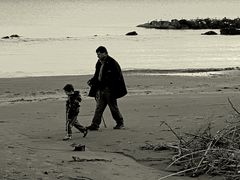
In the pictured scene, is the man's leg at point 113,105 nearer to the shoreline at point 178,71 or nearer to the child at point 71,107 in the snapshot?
the child at point 71,107

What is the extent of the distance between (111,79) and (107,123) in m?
1.71

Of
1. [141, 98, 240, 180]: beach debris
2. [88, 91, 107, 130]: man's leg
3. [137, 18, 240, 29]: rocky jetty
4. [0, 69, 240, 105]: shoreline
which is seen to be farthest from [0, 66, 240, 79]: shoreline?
[137, 18, 240, 29]: rocky jetty

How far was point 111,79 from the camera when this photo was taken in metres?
12.3

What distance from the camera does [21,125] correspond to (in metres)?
13.3

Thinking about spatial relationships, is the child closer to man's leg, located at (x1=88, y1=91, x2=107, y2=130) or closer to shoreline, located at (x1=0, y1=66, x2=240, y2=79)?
man's leg, located at (x1=88, y1=91, x2=107, y2=130)

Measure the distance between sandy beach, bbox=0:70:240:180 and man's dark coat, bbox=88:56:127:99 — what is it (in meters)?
0.80

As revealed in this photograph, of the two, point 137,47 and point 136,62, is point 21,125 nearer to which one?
A: point 136,62

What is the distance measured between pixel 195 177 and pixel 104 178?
1.25m

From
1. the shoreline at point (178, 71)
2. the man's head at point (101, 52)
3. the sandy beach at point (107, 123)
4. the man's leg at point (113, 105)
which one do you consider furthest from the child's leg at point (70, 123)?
the shoreline at point (178, 71)

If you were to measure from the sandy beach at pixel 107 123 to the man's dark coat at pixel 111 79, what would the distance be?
80 cm

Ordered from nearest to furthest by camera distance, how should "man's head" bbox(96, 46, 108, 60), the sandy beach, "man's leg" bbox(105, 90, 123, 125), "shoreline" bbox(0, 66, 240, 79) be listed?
the sandy beach < "man's head" bbox(96, 46, 108, 60) < "man's leg" bbox(105, 90, 123, 125) < "shoreline" bbox(0, 66, 240, 79)

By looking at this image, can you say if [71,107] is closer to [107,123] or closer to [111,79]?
[111,79]

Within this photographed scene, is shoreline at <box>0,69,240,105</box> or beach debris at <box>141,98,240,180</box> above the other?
beach debris at <box>141,98,240,180</box>

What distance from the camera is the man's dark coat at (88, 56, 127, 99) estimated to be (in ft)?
40.1
